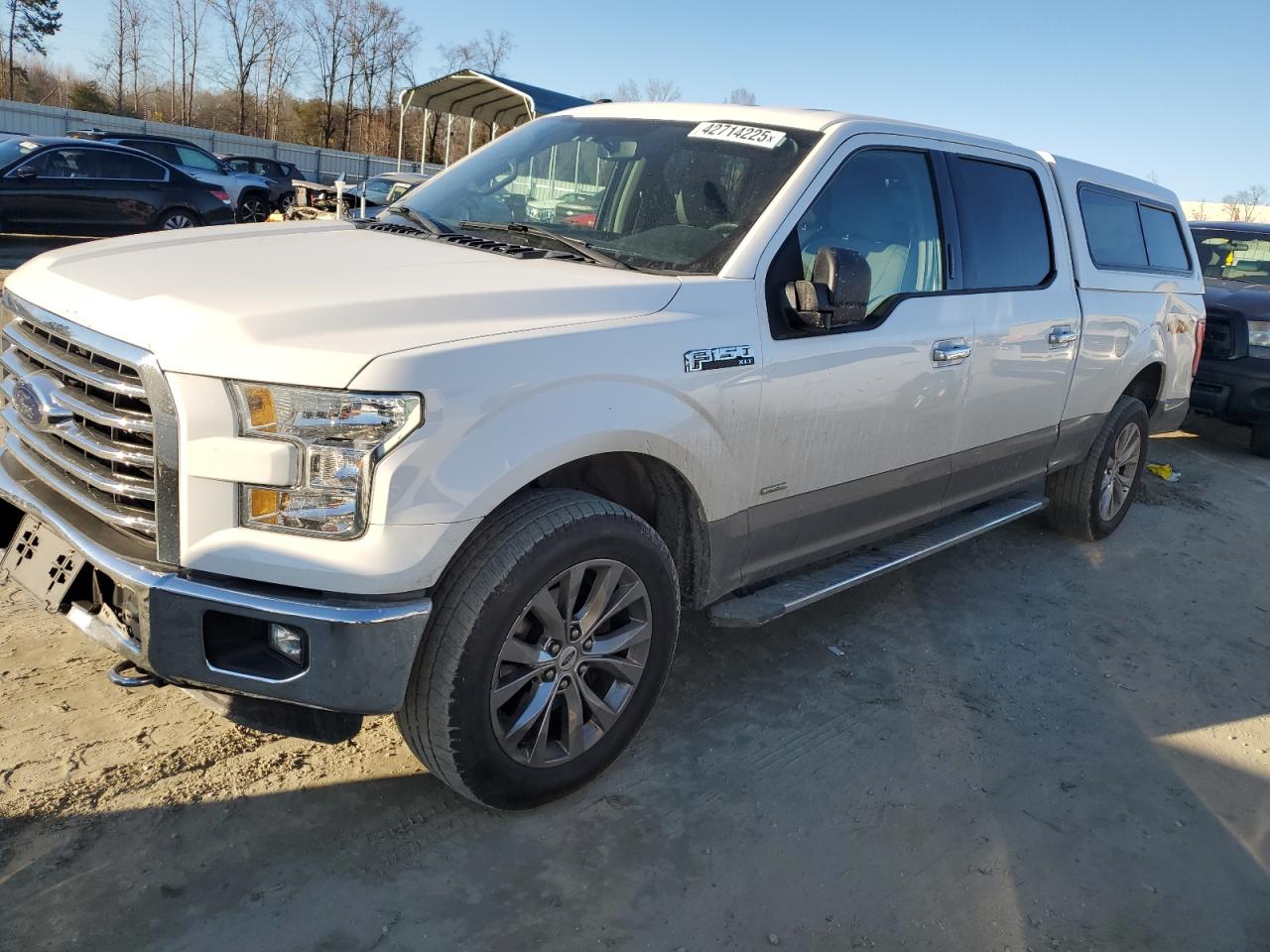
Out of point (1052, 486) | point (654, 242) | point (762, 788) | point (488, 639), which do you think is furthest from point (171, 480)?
point (1052, 486)

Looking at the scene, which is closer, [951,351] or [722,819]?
[722,819]

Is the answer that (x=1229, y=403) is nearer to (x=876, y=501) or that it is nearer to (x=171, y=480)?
(x=876, y=501)

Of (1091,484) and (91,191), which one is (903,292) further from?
(91,191)

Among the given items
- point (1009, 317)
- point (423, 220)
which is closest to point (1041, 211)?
point (1009, 317)

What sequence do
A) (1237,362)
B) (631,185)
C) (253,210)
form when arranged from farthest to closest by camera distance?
(253,210) → (1237,362) → (631,185)

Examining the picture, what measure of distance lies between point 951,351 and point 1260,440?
6256mm

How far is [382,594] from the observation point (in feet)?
7.54

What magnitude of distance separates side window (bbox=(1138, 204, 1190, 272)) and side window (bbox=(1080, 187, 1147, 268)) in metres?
0.11

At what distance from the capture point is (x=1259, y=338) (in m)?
8.09

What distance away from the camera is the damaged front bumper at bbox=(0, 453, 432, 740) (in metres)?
2.26

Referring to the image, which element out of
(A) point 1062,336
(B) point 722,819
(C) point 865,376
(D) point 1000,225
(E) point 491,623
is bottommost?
(B) point 722,819

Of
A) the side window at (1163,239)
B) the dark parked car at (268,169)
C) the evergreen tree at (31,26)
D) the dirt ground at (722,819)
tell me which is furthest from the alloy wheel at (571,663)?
the evergreen tree at (31,26)

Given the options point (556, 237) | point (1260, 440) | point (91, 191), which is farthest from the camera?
point (91, 191)

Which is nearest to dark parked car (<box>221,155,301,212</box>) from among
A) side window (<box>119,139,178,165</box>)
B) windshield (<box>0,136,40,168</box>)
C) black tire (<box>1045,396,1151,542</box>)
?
side window (<box>119,139,178,165</box>)
